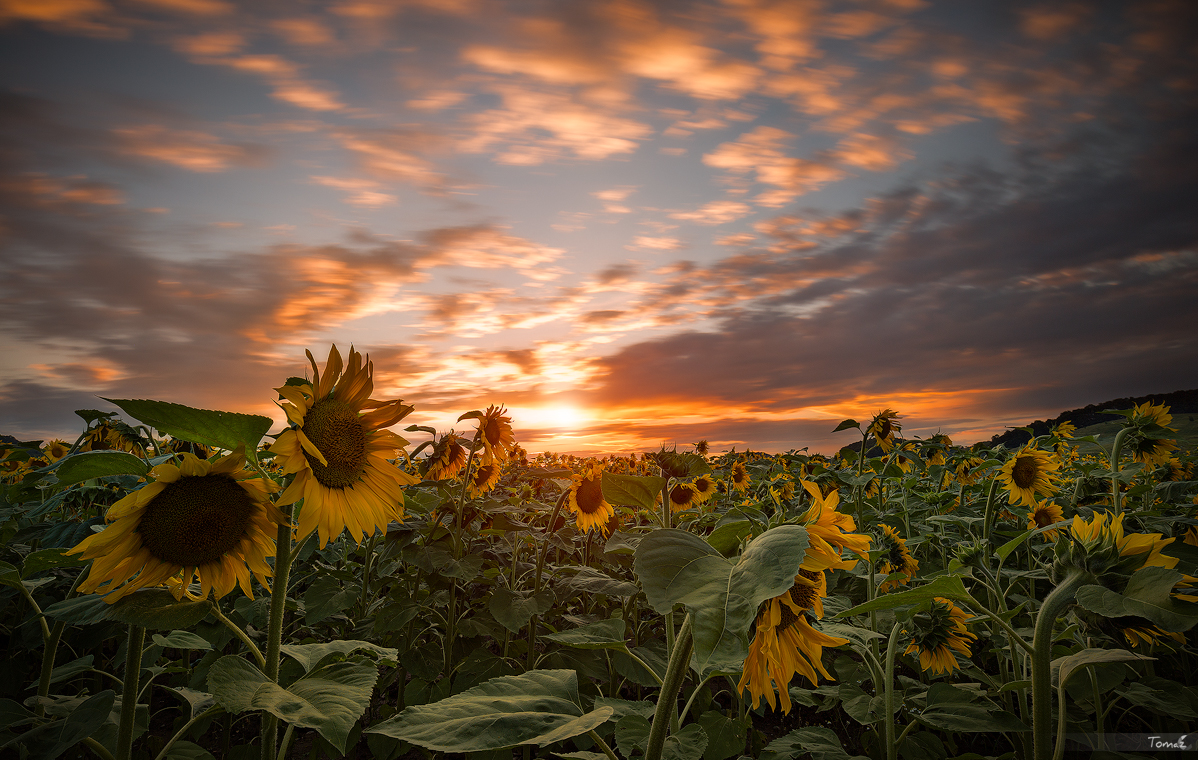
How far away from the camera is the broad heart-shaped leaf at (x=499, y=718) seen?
1079 millimetres

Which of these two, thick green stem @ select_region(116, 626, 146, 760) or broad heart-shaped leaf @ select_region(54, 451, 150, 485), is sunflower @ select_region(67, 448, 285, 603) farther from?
thick green stem @ select_region(116, 626, 146, 760)

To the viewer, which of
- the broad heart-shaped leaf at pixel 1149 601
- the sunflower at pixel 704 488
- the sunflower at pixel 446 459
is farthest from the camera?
the sunflower at pixel 704 488

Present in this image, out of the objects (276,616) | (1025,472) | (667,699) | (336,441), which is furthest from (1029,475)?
(276,616)

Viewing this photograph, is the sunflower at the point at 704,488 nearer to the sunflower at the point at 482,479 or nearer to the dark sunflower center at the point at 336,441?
the sunflower at the point at 482,479

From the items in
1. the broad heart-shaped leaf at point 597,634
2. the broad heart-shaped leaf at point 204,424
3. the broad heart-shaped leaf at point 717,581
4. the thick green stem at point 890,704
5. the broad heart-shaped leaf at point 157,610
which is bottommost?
the thick green stem at point 890,704

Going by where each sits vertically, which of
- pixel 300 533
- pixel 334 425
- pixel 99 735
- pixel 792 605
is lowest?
pixel 99 735

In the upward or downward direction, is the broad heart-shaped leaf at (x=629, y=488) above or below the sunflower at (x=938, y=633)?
above

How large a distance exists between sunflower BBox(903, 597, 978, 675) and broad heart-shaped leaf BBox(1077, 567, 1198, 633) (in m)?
1.34

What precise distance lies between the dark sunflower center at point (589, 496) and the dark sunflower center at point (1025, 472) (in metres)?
3.77

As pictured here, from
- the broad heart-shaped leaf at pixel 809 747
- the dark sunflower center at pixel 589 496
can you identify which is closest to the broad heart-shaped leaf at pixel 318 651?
the broad heart-shaped leaf at pixel 809 747

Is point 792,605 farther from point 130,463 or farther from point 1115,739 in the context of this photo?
point 1115,739

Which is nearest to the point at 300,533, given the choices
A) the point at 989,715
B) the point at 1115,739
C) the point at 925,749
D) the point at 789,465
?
the point at 989,715

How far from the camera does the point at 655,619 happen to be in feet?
13.2

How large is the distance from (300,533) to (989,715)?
8.26 feet
